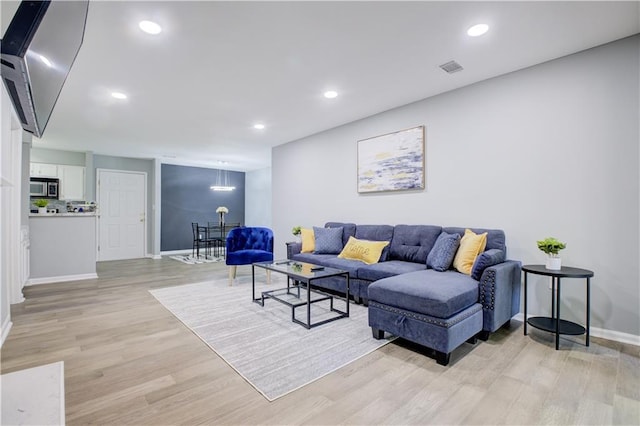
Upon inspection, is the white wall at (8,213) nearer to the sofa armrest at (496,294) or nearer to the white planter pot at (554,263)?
the sofa armrest at (496,294)

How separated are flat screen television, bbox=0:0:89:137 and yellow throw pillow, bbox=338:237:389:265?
10.5 feet

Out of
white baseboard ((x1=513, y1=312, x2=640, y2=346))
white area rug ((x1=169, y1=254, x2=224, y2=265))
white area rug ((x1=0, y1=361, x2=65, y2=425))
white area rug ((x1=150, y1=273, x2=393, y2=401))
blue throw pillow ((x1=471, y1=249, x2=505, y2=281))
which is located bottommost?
white area rug ((x1=169, y1=254, x2=224, y2=265))

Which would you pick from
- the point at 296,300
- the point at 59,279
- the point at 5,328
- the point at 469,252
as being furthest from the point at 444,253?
the point at 59,279

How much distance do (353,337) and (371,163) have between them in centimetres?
256

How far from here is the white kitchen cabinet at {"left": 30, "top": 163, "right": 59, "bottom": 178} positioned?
21.0 ft

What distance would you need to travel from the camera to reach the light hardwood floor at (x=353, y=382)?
1667mm

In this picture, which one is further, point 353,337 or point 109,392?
point 353,337

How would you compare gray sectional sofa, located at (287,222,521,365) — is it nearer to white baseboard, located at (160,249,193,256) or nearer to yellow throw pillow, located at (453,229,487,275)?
yellow throw pillow, located at (453,229,487,275)

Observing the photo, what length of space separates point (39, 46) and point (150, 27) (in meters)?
1.11

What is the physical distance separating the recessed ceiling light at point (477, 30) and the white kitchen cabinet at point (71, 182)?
7887mm

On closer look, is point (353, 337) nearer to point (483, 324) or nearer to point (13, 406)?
point (483, 324)

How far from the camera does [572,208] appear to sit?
2.77 m

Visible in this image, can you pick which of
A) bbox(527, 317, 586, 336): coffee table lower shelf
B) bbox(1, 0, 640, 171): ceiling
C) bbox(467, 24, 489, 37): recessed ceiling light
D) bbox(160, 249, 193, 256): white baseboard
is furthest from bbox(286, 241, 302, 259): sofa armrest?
bbox(160, 249, 193, 256): white baseboard

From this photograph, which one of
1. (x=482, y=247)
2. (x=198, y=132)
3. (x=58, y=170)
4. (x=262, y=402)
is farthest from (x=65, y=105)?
(x=482, y=247)
